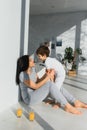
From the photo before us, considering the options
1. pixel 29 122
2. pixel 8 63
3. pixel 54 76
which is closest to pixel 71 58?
pixel 54 76

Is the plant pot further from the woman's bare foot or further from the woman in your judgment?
the woman's bare foot

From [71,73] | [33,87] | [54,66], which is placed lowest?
[71,73]

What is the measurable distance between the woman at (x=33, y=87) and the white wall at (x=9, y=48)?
158mm

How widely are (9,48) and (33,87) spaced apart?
2.38 ft

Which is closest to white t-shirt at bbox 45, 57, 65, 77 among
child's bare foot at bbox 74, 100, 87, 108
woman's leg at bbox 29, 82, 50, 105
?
woman's leg at bbox 29, 82, 50, 105

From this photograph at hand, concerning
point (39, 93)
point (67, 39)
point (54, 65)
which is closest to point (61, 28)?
point (67, 39)

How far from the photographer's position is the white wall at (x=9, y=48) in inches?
138

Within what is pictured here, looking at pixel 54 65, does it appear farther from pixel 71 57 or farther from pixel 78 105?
pixel 71 57

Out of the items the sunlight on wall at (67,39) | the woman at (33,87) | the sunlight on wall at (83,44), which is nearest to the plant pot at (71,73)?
the sunlight on wall at (83,44)

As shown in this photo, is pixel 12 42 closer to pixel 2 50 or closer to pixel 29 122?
pixel 2 50

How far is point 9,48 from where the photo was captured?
371 centimetres

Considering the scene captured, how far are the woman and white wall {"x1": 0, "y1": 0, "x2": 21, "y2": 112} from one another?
158mm

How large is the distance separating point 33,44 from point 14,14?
287 inches

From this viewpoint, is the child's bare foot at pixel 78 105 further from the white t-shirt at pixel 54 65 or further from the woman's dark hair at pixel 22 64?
the woman's dark hair at pixel 22 64
